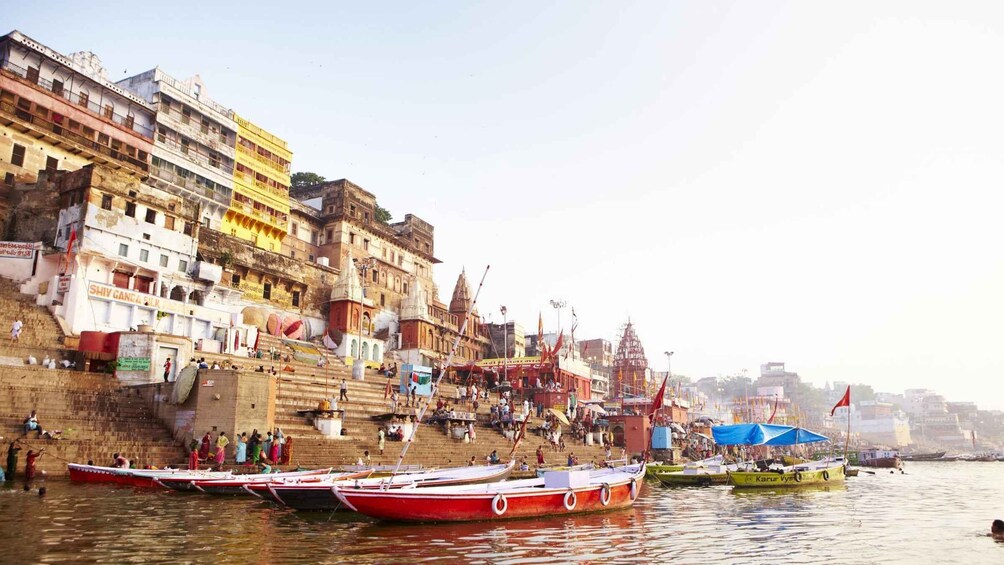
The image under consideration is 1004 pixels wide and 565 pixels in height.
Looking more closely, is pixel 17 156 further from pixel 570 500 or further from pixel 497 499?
pixel 570 500

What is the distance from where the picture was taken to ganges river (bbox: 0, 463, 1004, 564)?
35.7 feet

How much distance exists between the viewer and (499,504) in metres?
15.0

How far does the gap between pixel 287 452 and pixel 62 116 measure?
88.5ft

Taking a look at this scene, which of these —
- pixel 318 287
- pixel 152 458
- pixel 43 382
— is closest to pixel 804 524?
pixel 152 458

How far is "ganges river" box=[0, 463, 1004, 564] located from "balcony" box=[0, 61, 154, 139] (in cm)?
2728

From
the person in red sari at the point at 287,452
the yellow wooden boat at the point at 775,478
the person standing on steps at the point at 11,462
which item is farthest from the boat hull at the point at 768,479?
the person standing on steps at the point at 11,462

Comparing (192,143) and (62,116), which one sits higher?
(192,143)

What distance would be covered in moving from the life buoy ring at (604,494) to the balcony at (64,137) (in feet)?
113

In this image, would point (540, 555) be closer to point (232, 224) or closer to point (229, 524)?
point (229, 524)

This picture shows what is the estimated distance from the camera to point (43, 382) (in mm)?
22219

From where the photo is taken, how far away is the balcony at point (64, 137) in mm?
34625

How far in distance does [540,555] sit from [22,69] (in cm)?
3892

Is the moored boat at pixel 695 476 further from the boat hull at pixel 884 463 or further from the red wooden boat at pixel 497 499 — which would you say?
the boat hull at pixel 884 463

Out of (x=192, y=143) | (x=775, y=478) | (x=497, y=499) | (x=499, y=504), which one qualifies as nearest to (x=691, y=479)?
(x=775, y=478)
